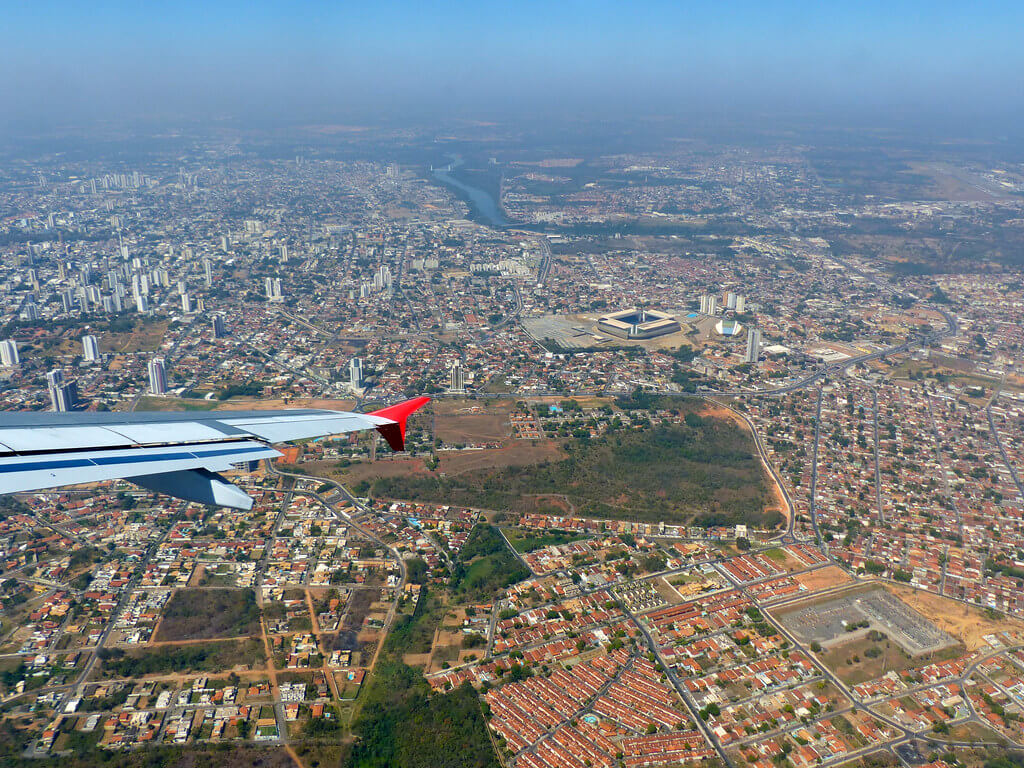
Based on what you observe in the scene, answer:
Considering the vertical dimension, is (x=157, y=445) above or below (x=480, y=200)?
above

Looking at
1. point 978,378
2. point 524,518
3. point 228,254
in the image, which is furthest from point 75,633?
point 228,254

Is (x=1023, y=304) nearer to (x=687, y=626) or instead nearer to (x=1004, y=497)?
(x=1004, y=497)

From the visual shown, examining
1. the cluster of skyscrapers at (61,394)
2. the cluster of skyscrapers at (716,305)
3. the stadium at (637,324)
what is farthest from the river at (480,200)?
the cluster of skyscrapers at (61,394)

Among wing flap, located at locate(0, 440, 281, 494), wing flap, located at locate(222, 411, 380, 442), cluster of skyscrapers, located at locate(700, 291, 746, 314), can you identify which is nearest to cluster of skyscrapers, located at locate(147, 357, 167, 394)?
wing flap, located at locate(222, 411, 380, 442)

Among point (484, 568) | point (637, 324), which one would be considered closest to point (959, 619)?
point (484, 568)

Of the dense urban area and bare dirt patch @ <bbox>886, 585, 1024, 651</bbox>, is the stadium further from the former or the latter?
bare dirt patch @ <bbox>886, 585, 1024, 651</bbox>

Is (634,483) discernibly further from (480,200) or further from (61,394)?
(480,200)
